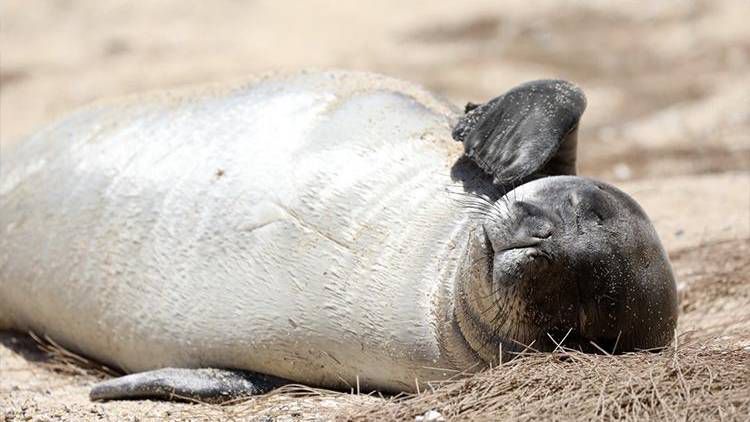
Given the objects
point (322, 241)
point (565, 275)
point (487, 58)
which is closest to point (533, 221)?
point (565, 275)

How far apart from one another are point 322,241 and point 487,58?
6870mm

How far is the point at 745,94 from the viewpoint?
9070 mm

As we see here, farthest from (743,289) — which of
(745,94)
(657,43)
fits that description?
(657,43)

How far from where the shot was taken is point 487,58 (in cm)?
1055

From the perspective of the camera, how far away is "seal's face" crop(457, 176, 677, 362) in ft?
10.9

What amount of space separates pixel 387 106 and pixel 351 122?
0.57 feet

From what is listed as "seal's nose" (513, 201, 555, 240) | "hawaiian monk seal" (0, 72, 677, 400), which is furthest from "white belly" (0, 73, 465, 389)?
"seal's nose" (513, 201, 555, 240)

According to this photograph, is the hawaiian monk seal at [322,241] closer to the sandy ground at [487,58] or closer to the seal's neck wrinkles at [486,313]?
the seal's neck wrinkles at [486,313]

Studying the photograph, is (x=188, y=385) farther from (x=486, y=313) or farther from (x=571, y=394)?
(x=571, y=394)

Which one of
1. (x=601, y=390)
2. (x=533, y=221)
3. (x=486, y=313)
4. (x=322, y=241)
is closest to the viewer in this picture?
(x=601, y=390)

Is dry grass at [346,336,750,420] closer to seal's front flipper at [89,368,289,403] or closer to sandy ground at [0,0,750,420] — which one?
seal's front flipper at [89,368,289,403]

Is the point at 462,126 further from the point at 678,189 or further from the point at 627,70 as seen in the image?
the point at 627,70

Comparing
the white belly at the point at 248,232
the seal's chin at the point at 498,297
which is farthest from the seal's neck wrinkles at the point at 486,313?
the white belly at the point at 248,232

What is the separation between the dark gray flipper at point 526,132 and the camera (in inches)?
146
